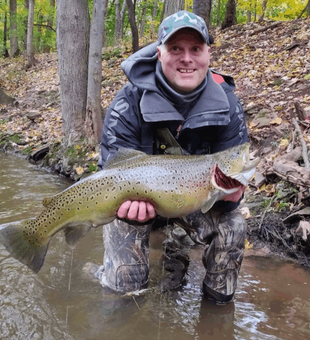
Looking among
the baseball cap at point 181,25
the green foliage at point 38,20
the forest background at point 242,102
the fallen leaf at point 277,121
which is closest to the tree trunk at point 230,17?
the forest background at point 242,102

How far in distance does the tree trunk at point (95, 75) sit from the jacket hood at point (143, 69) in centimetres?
423

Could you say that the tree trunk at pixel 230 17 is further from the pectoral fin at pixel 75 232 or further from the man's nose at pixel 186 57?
the pectoral fin at pixel 75 232

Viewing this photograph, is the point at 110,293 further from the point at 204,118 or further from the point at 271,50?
the point at 271,50

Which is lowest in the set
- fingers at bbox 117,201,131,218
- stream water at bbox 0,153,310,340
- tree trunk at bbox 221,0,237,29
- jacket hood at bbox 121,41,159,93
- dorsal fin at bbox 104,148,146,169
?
stream water at bbox 0,153,310,340

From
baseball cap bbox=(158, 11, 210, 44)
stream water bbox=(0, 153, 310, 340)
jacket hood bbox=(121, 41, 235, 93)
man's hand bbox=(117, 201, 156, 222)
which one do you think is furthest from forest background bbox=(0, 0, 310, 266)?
baseball cap bbox=(158, 11, 210, 44)

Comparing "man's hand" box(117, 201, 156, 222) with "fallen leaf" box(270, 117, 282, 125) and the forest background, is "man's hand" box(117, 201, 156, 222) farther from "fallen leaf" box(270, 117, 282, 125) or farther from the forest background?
"fallen leaf" box(270, 117, 282, 125)

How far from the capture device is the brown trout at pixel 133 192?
8.18 feet

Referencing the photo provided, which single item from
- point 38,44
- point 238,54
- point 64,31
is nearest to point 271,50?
point 238,54

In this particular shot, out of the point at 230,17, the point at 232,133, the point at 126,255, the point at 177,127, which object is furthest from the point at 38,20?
the point at 126,255

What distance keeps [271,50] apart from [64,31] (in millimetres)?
5882

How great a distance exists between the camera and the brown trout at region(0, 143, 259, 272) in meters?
2.49

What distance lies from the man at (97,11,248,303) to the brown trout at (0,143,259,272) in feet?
0.48

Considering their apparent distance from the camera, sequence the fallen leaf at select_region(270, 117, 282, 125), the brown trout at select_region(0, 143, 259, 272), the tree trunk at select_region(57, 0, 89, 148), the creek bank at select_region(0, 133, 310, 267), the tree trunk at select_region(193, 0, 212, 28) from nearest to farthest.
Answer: the brown trout at select_region(0, 143, 259, 272) → the creek bank at select_region(0, 133, 310, 267) → the fallen leaf at select_region(270, 117, 282, 125) → the tree trunk at select_region(57, 0, 89, 148) → the tree trunk at select_region(193, 0, 212, 28)

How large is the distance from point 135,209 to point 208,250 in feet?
3.33
